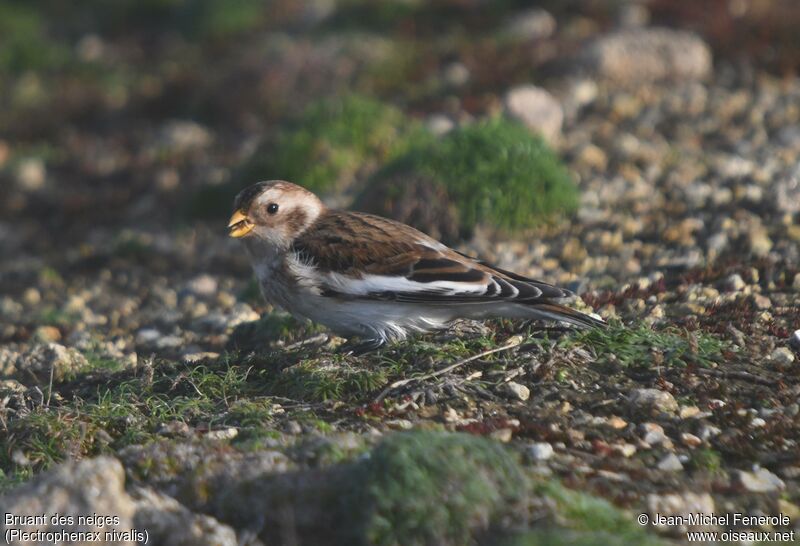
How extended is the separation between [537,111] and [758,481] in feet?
19.9

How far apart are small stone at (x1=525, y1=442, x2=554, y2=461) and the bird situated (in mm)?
880

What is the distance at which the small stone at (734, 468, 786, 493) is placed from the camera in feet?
13.9

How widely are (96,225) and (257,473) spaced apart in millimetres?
6634

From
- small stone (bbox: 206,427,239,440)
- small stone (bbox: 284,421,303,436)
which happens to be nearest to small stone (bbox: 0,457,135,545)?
small stone (bbox: 206,427,239,440)

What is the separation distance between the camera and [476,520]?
374 centimetres

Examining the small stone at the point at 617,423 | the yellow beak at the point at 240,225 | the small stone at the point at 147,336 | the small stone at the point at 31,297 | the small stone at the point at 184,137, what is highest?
the yellow beak at the point at 240,225

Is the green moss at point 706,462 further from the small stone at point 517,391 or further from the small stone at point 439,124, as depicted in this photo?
the small stone at point 439,124

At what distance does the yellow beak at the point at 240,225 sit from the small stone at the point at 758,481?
2.72 metres

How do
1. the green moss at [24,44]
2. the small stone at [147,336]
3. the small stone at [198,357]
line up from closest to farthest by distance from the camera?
the small stone at [198,357], the small stone at [147,336], the green moss at [24,44]

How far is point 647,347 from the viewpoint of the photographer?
5.21 meters

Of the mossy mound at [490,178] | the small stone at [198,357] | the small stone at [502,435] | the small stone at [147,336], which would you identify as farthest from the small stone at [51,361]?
the mossy mound at [490,178]

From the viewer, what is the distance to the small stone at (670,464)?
172 inches

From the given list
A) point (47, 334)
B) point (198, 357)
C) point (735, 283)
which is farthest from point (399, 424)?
point (47, 334)

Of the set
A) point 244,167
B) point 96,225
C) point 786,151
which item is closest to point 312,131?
point 244,167
